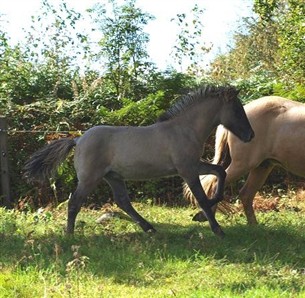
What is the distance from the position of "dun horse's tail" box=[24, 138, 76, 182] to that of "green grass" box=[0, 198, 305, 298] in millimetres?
636

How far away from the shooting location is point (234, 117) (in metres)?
7.07

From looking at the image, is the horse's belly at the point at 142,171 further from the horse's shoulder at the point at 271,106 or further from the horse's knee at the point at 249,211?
the horse's shoulder at the point at 271,106

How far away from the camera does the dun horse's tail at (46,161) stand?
715cm

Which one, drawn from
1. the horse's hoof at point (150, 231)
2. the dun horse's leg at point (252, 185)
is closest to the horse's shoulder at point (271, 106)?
the dun horse's leg at point (252, 185)

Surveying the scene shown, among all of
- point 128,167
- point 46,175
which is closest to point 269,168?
point 128,167

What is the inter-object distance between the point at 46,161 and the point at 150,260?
2131 millimetres

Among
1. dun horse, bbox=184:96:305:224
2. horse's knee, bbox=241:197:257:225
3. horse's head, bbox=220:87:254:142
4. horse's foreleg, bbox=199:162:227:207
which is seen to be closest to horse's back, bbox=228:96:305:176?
dun horse, bbox=184:96:305:224

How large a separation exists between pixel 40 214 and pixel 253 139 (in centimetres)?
291

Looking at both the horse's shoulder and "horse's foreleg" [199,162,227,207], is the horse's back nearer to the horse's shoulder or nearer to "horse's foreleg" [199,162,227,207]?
the horse's shoulder

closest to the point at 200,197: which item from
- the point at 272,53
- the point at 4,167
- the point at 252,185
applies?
the point at 252,185

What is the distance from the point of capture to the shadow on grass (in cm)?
543

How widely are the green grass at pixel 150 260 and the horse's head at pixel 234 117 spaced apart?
1089mm

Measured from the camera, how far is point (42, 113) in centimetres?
1073

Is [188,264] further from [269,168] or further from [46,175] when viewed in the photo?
[269,168]
